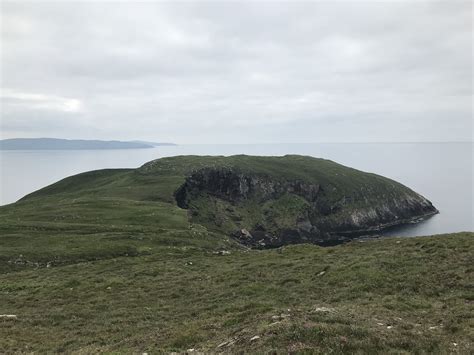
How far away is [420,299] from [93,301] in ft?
76.1

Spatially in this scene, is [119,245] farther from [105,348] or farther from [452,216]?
[452,216]

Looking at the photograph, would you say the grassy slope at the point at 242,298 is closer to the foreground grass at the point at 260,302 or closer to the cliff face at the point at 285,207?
the foreground grass at the point at 260,302

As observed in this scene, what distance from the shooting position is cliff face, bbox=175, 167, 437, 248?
133625 millimetres

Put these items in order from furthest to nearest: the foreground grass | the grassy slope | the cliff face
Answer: the cliff face
the grassy slope
the foreground grass

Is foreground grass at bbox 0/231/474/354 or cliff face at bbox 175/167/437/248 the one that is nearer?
foreground grass at bbox 0/231/474/354

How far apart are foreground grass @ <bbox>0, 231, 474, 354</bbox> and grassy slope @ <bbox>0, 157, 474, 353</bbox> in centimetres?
8

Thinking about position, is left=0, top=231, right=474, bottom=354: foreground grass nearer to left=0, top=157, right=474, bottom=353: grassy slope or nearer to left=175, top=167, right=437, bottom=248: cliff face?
left=0, top=157, right=474, bottom=353: grassy slope

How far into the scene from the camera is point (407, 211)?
6850 inches

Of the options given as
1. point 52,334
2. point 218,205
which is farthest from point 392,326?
point 218,205

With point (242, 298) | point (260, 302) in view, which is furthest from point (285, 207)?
point (260, 302)

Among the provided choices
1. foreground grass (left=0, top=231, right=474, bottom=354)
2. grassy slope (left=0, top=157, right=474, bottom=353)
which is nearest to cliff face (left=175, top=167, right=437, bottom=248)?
grassy slope (left=0, top=157, right=474, bottom=353)

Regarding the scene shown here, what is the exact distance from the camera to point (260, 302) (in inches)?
915

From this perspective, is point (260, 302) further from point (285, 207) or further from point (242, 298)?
point (285, 207)

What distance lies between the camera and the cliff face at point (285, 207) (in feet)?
438
